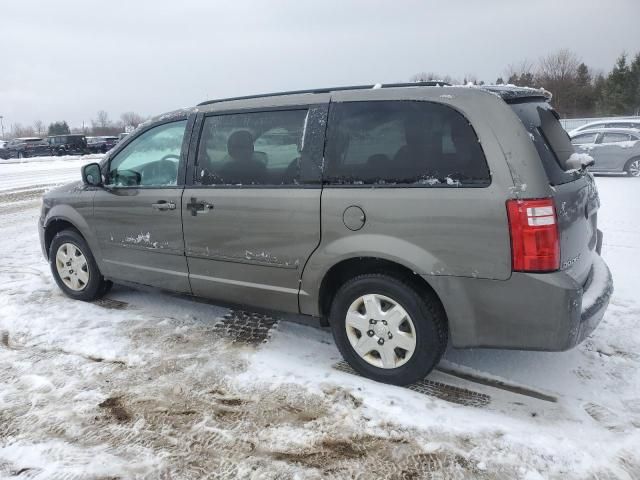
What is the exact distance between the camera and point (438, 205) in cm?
302

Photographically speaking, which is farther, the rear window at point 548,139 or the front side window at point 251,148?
the front side window at point 251,148

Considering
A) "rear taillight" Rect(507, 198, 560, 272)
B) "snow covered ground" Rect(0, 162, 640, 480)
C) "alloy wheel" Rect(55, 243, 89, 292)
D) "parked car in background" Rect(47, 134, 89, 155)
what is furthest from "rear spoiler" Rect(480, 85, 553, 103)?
"parked car in background" Rect(47, 134, 89, 155)

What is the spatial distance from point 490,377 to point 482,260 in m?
0.99

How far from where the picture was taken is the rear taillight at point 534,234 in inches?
110

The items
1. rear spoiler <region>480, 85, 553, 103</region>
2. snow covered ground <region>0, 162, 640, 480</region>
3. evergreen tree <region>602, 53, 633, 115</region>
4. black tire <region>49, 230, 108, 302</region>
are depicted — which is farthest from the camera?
evergreen tree <region>602, 53, 633, 115</region>

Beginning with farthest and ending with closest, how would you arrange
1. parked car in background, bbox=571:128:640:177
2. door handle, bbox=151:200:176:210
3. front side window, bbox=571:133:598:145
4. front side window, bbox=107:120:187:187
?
1. front side window, bbox=571:133:598:145
2. parked car in background, bbox=571:128:640:177
3. front side window, bbox=107:120:187:187
4. door handle, bbox=151:200:176:210

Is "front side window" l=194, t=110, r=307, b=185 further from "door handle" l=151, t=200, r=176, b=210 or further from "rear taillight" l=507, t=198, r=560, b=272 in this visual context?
"rear taillight" l=507, t=198, r=560, b=272

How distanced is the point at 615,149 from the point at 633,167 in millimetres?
669

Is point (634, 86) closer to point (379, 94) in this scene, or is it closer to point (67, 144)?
point (67, 144)

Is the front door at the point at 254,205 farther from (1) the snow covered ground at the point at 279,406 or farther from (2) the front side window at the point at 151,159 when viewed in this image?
(1) the snow covered ground at the point at 279,406

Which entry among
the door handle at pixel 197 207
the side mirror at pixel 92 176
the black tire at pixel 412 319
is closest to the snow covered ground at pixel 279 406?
the black tire at pixel 412 319

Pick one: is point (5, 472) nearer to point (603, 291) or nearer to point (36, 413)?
point (36, 413)

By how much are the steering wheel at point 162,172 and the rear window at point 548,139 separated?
2.55m

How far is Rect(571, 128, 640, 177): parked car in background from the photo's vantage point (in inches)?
557
